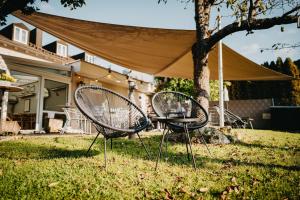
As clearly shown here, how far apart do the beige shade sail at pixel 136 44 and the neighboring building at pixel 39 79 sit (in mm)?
2462

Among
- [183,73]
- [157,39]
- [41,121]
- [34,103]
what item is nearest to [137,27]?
[157,39]

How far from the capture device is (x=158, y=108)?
284cm

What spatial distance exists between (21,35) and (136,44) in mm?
9010

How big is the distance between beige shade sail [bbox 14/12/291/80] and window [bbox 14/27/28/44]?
7128 millimetres

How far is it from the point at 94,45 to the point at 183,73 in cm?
423

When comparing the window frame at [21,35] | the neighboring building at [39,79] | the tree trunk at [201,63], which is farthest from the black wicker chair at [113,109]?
the window frame at [21,35]

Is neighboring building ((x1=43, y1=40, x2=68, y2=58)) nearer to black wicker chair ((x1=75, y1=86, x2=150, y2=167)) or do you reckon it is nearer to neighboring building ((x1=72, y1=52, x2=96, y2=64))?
neighboring building ((x1=72, y1=52, x2=96, y2=64))

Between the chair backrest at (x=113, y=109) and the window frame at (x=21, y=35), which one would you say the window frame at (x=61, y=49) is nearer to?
the window frame at (x=21, y=35)

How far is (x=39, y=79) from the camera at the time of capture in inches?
319

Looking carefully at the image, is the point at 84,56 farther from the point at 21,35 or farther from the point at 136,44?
the point at 136,44

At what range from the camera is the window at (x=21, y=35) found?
11.3 m

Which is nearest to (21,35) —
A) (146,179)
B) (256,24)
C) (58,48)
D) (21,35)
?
(21,35)

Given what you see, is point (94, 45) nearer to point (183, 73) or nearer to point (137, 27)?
point (137, 27)

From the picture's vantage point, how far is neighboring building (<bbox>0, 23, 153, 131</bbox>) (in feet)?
25.5
